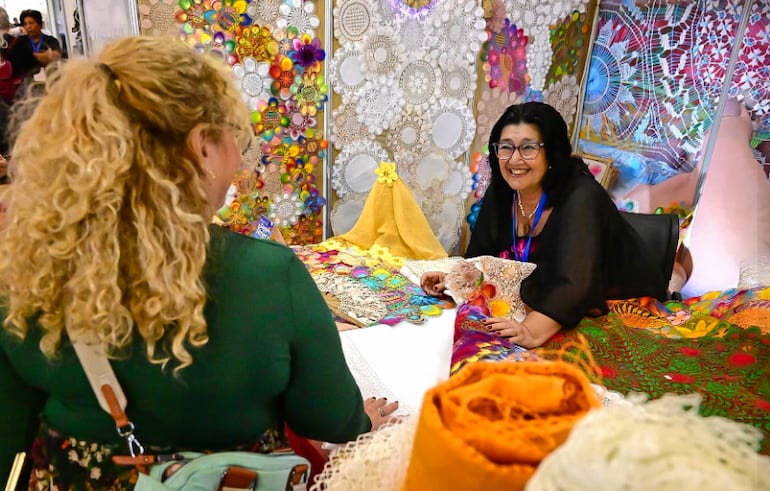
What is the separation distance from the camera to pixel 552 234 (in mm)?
2170

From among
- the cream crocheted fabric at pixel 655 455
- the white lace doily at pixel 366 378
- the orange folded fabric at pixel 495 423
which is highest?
the cream crocheted fabric at pixel 655 455

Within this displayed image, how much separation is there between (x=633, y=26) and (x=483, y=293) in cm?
283

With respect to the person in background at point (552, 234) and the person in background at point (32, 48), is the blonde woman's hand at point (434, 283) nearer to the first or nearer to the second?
the person in background at point (552, 234)

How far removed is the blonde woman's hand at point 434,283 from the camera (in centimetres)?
254

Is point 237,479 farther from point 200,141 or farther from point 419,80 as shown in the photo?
point 419,80

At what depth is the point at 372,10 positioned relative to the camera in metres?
3.30

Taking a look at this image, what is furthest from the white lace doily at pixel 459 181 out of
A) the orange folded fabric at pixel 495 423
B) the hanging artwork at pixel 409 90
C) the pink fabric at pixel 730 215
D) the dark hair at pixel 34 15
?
the orange folded fabric at pixel 495 423

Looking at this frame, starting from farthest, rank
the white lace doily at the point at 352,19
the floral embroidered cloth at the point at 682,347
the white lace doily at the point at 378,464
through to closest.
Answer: the white lace doily at the point at 352,19, the floral embroidered cloth at the point at 682,347, the white lace doily at the point at 378,464

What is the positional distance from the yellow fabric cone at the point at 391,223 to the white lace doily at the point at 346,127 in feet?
0.95

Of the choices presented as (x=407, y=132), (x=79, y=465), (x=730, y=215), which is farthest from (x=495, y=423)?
(x=730, y=215)

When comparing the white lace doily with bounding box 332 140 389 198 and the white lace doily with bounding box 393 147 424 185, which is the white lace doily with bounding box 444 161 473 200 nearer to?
the white lace doily with bounding box 393 147 424 185

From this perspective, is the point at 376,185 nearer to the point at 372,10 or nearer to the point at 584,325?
the point at 372,10

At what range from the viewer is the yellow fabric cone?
136 inches

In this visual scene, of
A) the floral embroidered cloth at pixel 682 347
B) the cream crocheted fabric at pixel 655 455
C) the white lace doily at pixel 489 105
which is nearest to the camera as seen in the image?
the cream crocheted fabric at pixel 655 455
